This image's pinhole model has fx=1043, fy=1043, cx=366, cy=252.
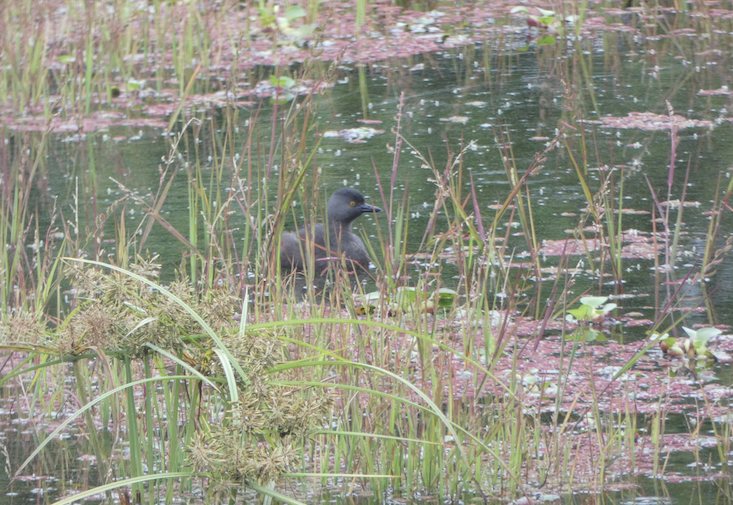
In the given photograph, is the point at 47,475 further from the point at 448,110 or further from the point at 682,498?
the point at 448,110

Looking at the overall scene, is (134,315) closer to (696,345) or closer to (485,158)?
(696,345)

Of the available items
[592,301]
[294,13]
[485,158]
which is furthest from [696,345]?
[294,13]

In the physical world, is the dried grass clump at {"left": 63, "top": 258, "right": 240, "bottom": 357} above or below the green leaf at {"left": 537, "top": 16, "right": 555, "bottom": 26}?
above

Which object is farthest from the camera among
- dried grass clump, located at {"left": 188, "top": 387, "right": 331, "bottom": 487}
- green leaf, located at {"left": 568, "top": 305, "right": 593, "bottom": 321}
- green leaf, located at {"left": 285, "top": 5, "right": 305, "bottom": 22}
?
green leaf, located at {"left": 285, "top": 5, "right": 305, "bottom": 22}

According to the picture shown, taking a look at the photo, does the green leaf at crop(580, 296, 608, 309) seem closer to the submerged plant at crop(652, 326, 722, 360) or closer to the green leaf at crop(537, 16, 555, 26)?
the submerged plant at crop(652, 326, 722, 360)

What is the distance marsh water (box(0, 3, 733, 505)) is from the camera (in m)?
3.90

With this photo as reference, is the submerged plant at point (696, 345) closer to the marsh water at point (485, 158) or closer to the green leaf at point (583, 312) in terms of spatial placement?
the marsh water at point (485, 158)

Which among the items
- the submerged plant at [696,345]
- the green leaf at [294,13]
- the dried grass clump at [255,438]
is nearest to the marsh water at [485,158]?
the submerged plant at [696,345]

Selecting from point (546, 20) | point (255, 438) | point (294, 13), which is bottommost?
point (255, 438)

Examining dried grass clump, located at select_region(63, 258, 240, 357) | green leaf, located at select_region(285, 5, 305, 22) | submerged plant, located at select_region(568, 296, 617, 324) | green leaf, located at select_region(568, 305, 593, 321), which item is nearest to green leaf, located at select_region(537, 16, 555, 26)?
green leaf, located at select_region(285, 5, 305, 22)

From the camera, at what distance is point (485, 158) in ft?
22.6

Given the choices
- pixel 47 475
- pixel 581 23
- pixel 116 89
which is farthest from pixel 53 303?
pixel 581 23

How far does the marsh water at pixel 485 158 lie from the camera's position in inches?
154

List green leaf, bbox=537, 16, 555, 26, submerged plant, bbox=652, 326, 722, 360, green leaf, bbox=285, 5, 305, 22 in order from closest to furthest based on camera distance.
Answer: submerged plant, bbox=652, 326, 722, 360
green leaf, bbox=285, 5, 305, 22
green leaf, bbox=537, 16, 555, 26
